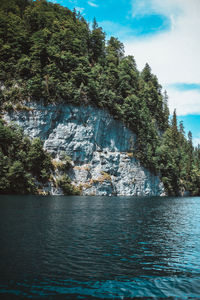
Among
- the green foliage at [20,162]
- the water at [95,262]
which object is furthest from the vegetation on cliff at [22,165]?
the water at [95,262]

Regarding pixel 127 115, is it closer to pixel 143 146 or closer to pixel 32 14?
pixel 143 146

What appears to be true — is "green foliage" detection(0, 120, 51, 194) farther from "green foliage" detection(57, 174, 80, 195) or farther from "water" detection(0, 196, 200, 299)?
"water" detection(0, 196, 200, 299)

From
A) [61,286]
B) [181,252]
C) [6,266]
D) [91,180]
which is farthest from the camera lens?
[91,180]

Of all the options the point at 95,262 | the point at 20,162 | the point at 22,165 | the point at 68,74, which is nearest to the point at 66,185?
the point at 22,165

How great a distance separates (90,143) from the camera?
65.5 metres

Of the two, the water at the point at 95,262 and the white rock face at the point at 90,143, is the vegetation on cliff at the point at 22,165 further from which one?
the water at the point at 95,262

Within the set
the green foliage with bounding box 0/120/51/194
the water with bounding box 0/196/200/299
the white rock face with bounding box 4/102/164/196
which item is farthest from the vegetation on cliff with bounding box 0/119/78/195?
the water with bounding box 0/196/200/299

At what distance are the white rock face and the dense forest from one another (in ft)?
8.80

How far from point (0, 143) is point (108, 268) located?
46.4 m

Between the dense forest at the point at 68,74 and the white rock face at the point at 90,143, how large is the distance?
106 inches

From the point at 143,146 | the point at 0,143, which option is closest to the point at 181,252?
the point at 0,143

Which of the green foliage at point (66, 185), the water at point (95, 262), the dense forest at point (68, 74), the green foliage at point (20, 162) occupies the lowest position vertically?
the water at point (95, 262)

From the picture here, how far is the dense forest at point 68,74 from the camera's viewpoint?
61812 millimetres

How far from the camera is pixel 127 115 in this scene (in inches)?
3002
